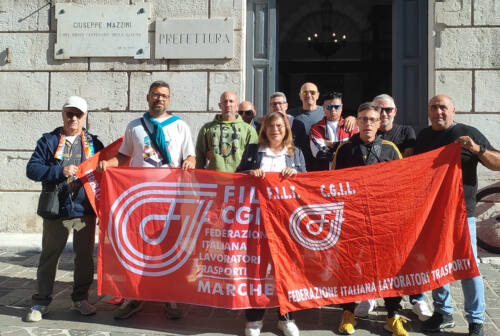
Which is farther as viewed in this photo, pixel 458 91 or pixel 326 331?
pixel 458 91

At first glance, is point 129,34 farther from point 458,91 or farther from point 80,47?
point 458,91

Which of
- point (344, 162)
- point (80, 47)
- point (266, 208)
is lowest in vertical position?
point (266, 208)

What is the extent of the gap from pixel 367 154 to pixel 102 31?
5.17 m

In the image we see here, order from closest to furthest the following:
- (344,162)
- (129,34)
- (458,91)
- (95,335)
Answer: (95,335)
(344,162)
(458,91)
(129,34)

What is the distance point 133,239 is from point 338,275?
1796 mm

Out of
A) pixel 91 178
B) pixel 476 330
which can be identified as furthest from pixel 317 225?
pixel 91 178

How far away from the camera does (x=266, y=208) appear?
3.97 metres

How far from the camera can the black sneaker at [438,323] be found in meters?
3.96

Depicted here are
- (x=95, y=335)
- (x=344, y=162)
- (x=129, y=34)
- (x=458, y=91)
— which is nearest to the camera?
(x=95, y=335)

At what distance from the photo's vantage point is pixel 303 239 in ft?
12.9

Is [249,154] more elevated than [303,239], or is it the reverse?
[249,154]

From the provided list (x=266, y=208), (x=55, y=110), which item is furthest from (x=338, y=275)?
(x=55, y=110)

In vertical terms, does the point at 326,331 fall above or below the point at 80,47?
below

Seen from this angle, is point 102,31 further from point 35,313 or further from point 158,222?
point 35,313
